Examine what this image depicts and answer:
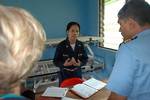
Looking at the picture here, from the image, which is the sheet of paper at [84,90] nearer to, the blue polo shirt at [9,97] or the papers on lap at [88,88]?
the papers on lap at [88,88]

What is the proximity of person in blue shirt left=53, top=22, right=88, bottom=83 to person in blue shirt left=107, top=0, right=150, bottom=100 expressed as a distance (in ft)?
5.46

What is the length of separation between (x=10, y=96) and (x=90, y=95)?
174cm

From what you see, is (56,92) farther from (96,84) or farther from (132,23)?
(132,23)

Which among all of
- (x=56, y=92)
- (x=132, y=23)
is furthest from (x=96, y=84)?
(x=132, y=23)

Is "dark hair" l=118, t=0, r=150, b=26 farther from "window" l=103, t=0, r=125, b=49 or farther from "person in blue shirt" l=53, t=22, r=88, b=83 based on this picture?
"window" l=103, t=0, r=125, b=49

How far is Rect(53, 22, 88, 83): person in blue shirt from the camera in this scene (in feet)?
10.8

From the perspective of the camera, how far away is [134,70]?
1482 millimetres

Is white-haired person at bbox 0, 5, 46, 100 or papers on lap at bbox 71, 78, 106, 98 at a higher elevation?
white-haired person at bbox 0, 5, 46, 100

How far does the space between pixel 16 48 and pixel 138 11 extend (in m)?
1.07

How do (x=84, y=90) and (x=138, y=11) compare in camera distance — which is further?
(x=84, y=90)

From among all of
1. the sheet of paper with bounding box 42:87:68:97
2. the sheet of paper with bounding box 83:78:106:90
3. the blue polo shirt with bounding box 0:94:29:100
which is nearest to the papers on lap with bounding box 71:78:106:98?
the sheet of paper with bounding box 83:78:106:90

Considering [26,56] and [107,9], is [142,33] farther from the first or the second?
[107,9]

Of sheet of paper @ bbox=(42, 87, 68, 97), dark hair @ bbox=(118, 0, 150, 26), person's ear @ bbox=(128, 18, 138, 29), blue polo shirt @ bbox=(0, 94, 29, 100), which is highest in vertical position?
dark hair @ bbox=(118, 0, 150, 26)

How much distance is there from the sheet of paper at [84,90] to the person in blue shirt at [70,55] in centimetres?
64
